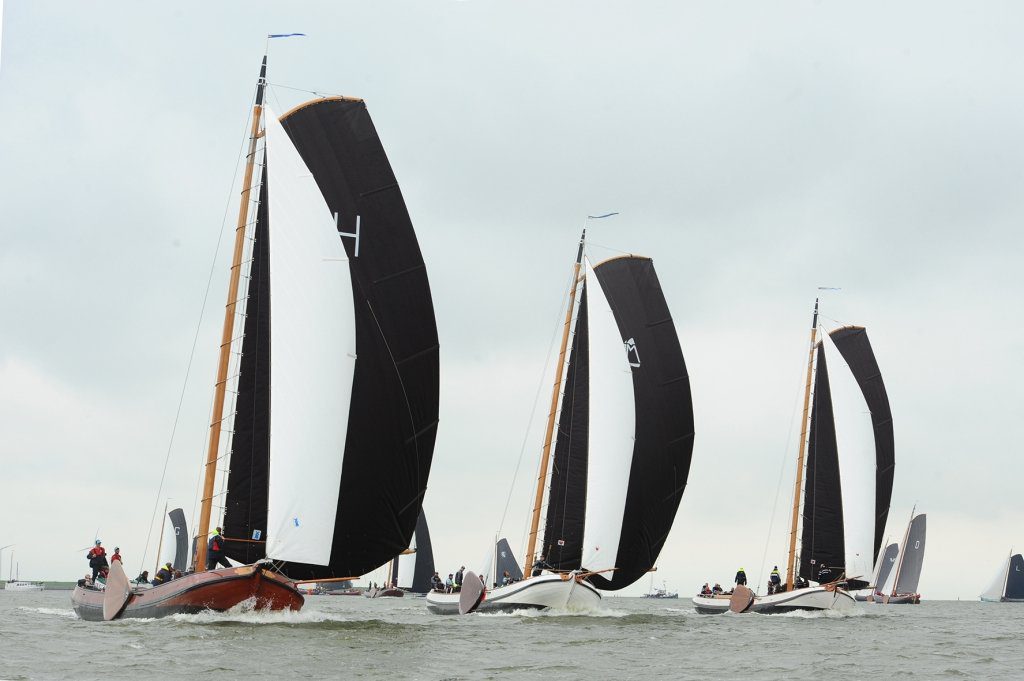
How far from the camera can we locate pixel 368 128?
32.3 meters

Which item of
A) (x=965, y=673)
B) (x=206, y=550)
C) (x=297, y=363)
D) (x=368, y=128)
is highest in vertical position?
(x=368, y=128)

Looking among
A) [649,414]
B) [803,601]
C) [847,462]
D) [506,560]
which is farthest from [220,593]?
[506,560]

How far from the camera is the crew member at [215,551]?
97.5 ft

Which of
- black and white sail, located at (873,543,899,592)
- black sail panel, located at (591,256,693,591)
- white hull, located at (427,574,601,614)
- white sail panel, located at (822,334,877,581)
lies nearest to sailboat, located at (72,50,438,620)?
white hull, located at (427,574,601,614)

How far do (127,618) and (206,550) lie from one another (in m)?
2.70

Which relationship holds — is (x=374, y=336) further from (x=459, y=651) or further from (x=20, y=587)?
(x=20, y=587)

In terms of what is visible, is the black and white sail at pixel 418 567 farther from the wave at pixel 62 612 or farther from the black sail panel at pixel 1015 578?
the black sail panel at pixel 1015 578

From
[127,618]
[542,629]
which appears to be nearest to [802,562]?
[542,629]

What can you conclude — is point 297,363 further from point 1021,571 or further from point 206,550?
Result: point 1021,571

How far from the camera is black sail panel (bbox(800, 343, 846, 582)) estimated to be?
5497cm

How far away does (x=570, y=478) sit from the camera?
45000 millimetres

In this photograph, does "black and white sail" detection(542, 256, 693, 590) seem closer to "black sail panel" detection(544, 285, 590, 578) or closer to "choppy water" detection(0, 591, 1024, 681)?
"black sail panel" detection(544, 285, 590, 578)

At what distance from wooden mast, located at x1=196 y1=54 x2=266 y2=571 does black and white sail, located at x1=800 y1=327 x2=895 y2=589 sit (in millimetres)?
33020

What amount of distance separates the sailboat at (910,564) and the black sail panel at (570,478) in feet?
238
